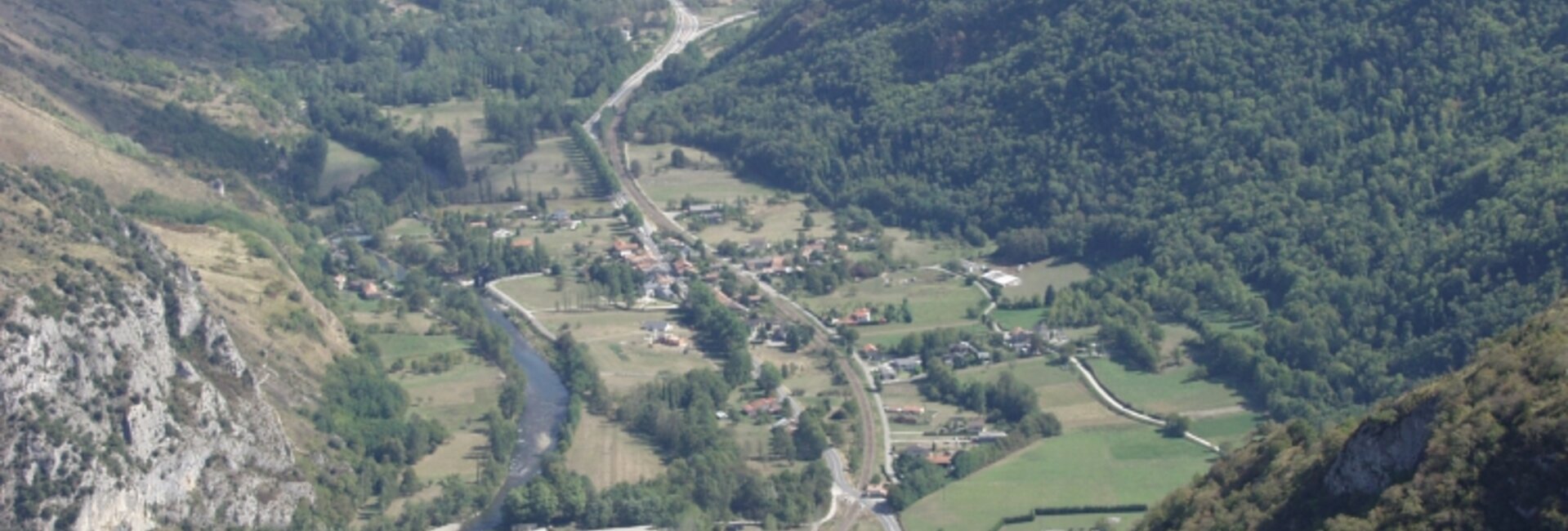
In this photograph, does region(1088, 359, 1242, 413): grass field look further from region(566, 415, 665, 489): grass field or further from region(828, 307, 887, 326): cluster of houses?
region(566, 415, 665, 489): grass field

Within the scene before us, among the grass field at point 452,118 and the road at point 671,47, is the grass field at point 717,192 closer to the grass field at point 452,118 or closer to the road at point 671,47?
the road at point 671,47

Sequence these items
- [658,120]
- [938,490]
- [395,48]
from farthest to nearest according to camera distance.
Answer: [395,48] → [658,120] → [938,490]

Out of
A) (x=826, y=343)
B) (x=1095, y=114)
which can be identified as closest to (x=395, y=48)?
(x=1095, y=114)

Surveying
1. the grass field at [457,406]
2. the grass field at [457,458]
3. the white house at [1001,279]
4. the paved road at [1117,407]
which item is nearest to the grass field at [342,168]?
the grass field at [457,406]

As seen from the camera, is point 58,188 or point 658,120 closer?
point 58,188

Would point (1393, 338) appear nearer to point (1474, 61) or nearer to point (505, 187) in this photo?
point (1474, 61)

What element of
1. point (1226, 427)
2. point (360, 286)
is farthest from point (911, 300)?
point (360, 286)
